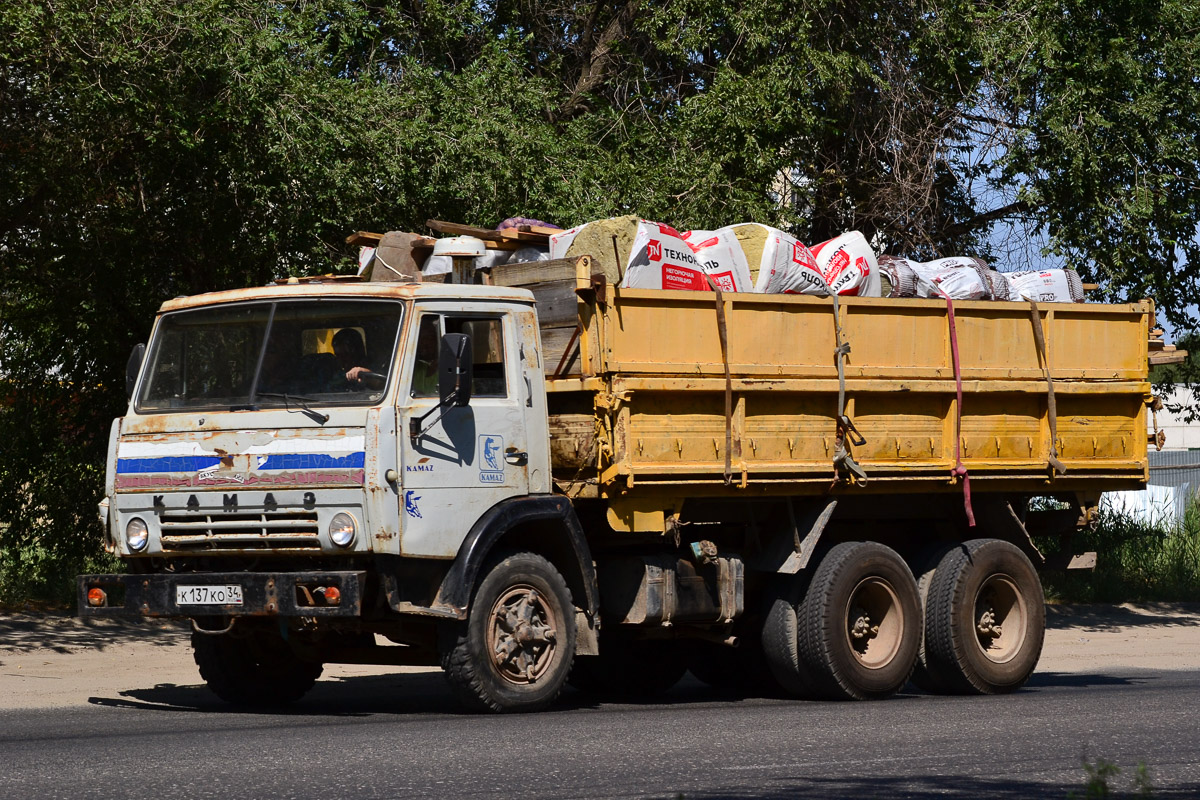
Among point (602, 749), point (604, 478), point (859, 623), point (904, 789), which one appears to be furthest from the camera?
point (859, 623)

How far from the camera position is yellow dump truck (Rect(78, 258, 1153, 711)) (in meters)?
9.01

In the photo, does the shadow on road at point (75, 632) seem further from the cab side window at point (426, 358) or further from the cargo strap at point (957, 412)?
the cargo strap at point (957, 412)

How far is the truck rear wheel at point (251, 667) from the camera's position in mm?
10117

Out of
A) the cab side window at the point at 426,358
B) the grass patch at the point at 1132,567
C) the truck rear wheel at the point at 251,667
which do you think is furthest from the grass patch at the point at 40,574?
the grass patch at the point at 1132,567

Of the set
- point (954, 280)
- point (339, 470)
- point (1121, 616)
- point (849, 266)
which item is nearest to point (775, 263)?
point (849, 266)

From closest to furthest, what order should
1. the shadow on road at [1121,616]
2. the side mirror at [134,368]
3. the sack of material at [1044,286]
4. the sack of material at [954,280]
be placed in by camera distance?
the side mirror at [134,368] → the sack of material at [954,280] → the sack of material at [1044,286] → the shadow on road at [1121,616]

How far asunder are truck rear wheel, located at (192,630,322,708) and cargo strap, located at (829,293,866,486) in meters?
3.50

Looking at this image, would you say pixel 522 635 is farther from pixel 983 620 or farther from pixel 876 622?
pixel 983 620

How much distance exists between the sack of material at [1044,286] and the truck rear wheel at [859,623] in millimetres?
2387

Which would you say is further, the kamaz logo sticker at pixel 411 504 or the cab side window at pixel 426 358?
the cab side window at pixel 426 358

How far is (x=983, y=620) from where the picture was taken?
11.8 metres

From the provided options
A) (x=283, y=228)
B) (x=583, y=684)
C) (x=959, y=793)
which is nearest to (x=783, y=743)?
(x=959, y=793)

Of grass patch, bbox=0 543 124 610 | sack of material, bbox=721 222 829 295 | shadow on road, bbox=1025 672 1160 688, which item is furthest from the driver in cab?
grass patch, bbox=0 543 124 610

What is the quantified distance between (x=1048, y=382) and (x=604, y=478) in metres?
3.71
